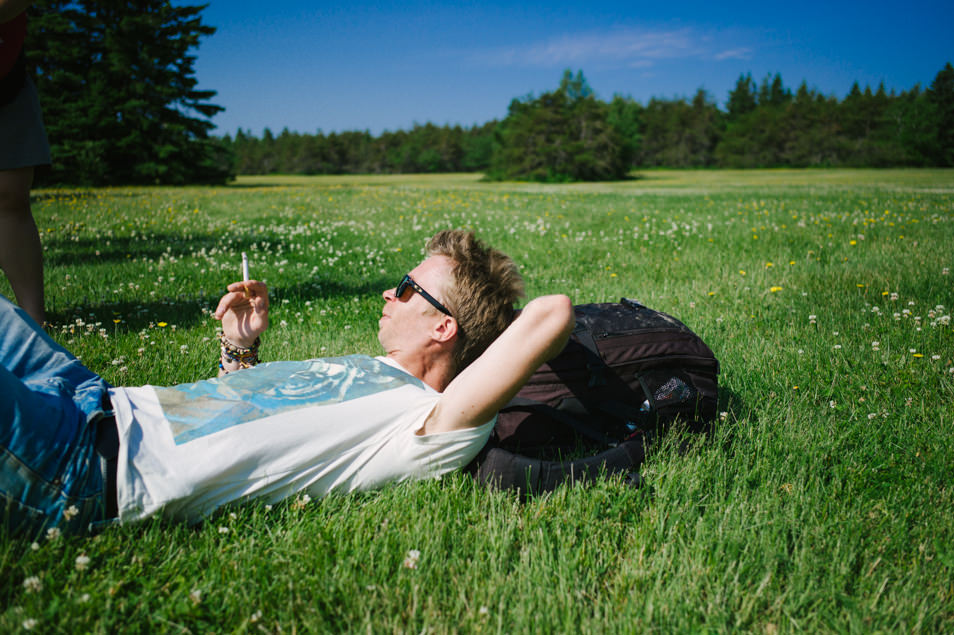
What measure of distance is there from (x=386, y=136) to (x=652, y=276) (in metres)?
118

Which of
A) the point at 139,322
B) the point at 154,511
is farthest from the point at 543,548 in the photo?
the point at 139,322

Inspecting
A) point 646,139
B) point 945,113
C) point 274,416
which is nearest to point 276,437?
point 274,416

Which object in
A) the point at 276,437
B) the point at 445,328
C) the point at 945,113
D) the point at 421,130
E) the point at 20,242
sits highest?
the point at 421,130

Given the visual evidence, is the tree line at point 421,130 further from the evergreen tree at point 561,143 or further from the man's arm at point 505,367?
the man's arm at point 505,367

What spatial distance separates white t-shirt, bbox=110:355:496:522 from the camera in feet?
6.30

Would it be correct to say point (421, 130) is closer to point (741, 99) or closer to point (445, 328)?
point (741, 99)

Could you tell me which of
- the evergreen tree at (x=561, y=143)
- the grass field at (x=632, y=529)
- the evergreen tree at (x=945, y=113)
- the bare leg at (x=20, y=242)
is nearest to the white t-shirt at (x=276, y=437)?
the grass field at (x=632, y=529)

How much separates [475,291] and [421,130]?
11845 centimetres

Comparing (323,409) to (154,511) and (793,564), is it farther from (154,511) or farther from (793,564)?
(793,564)

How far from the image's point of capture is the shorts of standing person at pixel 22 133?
3748 mm

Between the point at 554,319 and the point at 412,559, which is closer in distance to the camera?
the point at 412,559

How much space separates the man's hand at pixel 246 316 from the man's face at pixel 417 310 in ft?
2.24

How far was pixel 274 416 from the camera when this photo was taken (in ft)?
6.73

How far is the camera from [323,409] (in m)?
2.12
